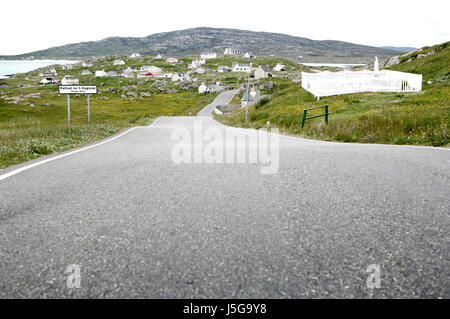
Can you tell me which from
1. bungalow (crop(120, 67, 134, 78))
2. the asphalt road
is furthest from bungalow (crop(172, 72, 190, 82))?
the asphalt road

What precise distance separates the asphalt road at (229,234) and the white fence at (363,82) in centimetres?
2634

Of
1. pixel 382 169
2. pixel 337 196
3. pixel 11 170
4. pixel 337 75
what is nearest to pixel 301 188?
pixel 337 196

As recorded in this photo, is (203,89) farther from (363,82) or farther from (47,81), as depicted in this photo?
(363,82)

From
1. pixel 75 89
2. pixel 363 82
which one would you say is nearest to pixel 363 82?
pixel 363 82

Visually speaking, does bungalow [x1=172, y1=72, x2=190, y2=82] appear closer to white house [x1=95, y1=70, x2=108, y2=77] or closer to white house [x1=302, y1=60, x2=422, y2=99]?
white house [x1=95, y1=70, x2=108, y2=77]

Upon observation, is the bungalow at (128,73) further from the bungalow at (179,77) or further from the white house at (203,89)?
the white house at (203,89)

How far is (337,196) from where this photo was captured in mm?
4270

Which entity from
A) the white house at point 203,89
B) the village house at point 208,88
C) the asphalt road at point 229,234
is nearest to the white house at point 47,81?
the village house at point 208,88

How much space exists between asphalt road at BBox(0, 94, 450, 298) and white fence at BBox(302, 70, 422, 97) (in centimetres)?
2634

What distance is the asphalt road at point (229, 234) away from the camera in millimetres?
2293

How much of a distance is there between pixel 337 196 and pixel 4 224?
388 cm

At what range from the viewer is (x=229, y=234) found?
3.11 m

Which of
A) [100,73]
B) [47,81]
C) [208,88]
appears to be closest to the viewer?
[208,88]

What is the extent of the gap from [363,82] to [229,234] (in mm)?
32551
